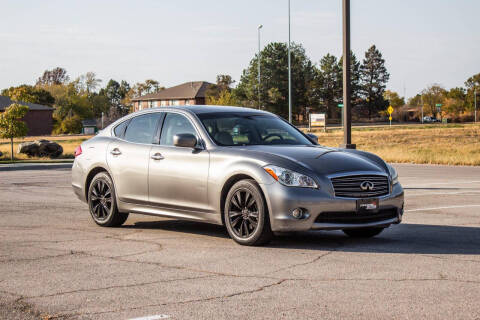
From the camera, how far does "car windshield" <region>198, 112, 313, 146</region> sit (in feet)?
29.2

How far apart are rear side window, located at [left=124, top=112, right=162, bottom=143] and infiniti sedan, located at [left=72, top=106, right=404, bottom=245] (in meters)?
0.02

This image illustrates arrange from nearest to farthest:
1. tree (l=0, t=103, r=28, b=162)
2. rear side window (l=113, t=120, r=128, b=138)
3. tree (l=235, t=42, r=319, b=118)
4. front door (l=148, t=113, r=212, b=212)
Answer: front door (l=148, t=113, r=212, b=212), rear side window (l=113, t=120, r=128, b=138), tree (l=0, t=103, r=28, b=162), tree (l=235, t=42, r=319, b=118)

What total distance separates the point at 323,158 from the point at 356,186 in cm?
52

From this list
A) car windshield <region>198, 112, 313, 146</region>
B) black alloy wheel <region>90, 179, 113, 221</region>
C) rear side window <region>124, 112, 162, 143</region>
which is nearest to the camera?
car windshield <region>198, 112, 313, 146</region>

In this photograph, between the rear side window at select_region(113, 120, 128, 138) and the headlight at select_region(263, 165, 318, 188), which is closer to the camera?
the headlight at select_region(263, 165, 318, 188)

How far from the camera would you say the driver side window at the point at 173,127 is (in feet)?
30.3

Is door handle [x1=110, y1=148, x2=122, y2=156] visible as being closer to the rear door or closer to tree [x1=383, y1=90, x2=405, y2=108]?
the rear door

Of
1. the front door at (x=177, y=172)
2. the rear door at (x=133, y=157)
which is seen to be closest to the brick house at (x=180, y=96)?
the rear door at (x=133, y=157)

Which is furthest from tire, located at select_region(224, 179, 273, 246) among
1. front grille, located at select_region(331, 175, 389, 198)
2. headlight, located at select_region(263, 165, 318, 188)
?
front grille, located at select_region(331, 175, 389, 198)

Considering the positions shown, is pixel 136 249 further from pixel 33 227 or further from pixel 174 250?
pixel 33 227

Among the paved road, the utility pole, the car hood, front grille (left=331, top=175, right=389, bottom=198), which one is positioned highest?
the utility pole

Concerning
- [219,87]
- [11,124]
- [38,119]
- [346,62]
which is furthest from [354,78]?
[346,62]

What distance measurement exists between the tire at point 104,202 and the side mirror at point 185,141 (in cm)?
164

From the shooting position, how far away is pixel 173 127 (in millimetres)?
9422
